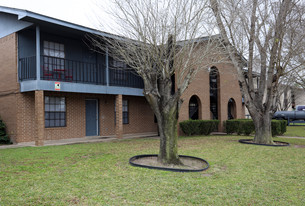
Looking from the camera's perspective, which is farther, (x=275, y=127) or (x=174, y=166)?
(x=275, y=127)

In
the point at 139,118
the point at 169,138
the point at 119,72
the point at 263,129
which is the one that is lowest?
the point at 263,129

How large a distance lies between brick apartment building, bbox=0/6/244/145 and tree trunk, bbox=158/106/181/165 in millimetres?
5489

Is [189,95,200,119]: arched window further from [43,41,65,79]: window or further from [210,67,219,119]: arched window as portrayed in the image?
[43,41,65,79]: window

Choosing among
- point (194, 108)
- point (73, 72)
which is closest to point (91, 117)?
point (73, 72)

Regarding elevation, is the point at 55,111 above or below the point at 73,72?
below

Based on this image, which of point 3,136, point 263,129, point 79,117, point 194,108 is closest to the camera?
point 263,129

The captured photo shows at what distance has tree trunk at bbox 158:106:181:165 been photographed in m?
6.98

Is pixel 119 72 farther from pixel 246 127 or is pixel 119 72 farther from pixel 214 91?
pixel 246 127

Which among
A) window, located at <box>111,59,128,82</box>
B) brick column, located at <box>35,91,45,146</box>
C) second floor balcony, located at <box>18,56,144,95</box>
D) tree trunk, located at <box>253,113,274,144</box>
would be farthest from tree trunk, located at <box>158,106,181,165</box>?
window, located at <box>111,59,128,82</box>

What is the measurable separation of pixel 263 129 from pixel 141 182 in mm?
8298

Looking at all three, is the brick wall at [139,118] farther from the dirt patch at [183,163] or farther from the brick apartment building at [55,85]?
the dirt patch at [183,163]

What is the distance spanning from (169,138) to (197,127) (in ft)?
28.8

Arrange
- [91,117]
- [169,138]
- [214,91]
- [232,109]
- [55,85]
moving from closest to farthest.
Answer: [169,138], [55,85], [91,117], [214,91], [232,109]

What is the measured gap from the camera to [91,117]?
14.6 meters
